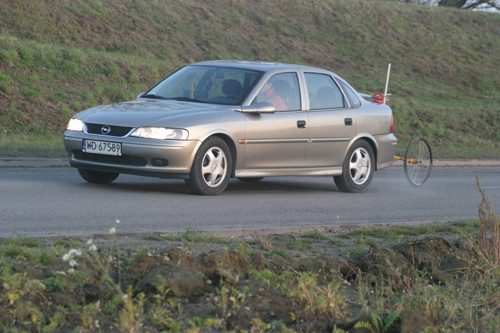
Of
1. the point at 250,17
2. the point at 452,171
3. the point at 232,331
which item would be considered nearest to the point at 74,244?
the point at 232,331

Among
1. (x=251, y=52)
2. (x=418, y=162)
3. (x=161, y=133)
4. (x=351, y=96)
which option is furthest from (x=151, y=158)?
(x=251, y=52)

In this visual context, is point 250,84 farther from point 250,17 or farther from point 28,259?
point 250,17

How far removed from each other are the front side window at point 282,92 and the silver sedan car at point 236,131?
2 cm

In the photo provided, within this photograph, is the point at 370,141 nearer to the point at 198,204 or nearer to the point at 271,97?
the point at 271,97

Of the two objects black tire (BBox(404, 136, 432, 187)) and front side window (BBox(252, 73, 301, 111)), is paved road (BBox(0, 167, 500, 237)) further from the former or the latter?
front side window (BBox(252, 73, 301, 111))

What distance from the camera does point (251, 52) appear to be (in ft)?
112

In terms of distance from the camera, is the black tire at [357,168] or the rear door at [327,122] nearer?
the rear door at [327,122]

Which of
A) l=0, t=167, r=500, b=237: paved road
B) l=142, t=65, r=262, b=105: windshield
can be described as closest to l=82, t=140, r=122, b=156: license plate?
l=0, t=167, r=500, b=237: paved road

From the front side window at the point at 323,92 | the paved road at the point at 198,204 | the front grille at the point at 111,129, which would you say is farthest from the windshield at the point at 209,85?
the front grille at the point at 111,129

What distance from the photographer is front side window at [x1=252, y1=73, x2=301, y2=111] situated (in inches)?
441

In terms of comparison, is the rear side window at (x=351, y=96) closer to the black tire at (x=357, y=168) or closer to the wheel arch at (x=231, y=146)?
the black tire at (x=357, y=168)

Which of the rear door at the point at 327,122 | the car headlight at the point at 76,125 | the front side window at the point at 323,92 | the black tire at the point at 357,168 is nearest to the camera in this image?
the car headlight at the point at 76,125

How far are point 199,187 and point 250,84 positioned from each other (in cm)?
170

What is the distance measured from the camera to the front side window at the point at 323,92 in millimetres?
11844
